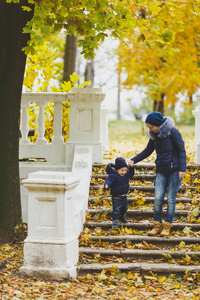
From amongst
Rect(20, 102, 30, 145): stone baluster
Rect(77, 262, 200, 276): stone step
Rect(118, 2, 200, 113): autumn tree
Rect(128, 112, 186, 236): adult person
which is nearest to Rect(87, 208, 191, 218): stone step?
Rect(128, 112, 186, 236): adult person

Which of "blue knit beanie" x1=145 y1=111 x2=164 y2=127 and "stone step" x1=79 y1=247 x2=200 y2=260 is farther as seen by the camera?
"blue knit beanie" x1=145 y1=111 x2=164 y2=127

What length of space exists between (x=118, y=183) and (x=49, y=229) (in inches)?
54.4

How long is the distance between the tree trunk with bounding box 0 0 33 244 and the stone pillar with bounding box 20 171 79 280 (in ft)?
3.68

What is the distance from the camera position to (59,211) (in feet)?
17.9

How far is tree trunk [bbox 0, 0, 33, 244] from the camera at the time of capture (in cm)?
643

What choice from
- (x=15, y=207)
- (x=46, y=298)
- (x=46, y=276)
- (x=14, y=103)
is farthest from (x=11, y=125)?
(x=46, y=298)

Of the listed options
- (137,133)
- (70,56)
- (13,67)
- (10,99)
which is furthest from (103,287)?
(137,133)

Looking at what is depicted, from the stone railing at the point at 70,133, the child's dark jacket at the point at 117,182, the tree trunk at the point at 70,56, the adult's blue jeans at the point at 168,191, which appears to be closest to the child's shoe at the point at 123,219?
the child's dark jacket at the point at 117,182

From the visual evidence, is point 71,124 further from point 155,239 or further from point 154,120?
point 155,239

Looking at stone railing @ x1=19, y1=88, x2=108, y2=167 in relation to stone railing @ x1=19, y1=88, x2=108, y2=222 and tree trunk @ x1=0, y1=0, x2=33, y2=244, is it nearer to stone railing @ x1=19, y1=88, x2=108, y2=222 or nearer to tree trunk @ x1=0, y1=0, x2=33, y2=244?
stone railing @ x1=19, y1=88, x2=108, y2=222

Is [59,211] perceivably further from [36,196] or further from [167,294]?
[167,294]

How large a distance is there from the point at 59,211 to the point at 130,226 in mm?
1598

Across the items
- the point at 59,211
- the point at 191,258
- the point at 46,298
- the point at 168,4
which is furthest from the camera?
the point at 168,4

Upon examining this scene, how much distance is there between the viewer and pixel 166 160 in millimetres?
6152
